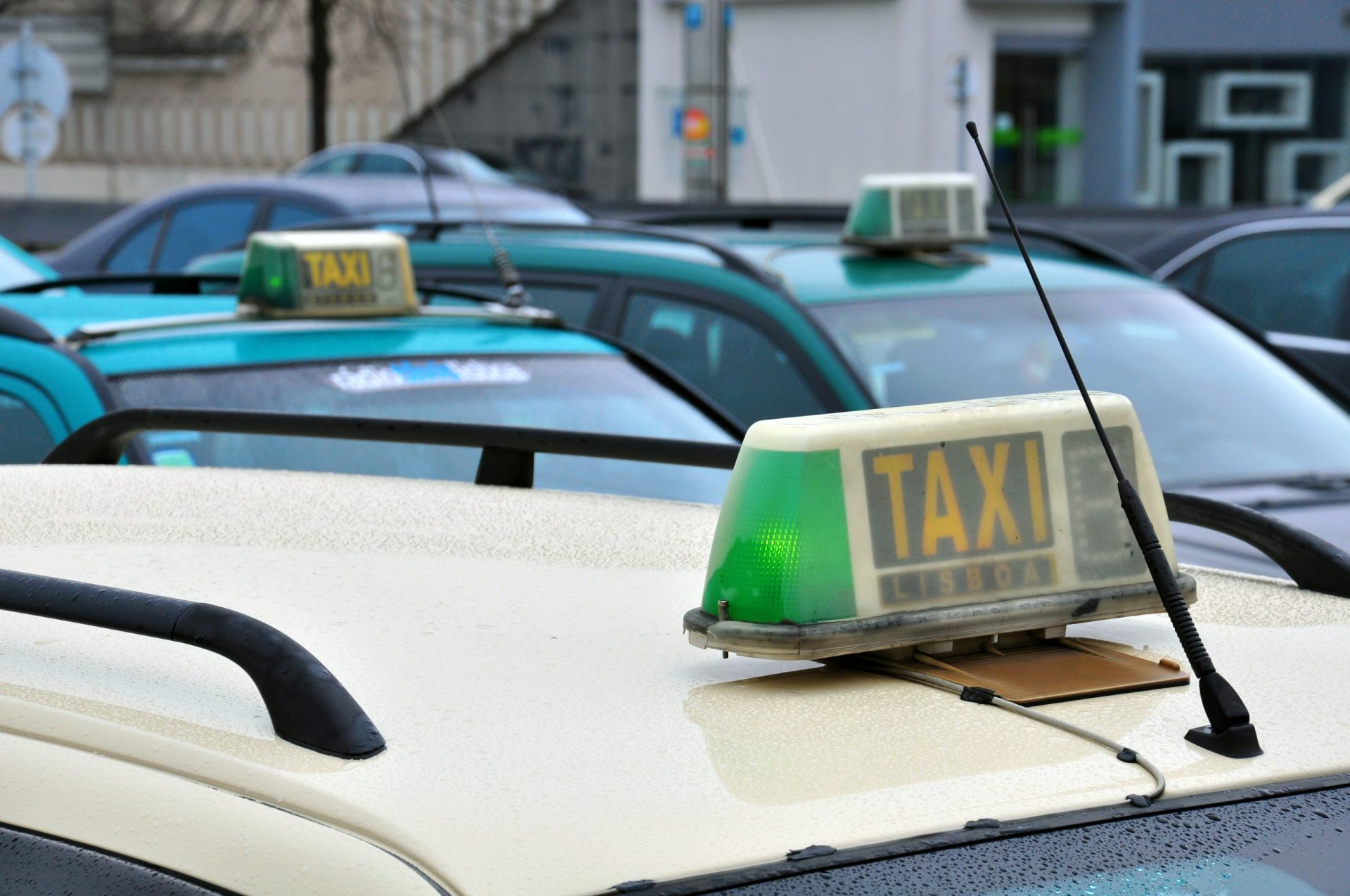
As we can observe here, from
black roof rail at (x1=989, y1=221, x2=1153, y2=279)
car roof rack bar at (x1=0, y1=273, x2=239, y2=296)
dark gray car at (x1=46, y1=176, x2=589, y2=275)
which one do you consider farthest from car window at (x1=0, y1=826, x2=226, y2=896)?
dark gray car at (x1=46, y1=176, x2=589, y2=275)

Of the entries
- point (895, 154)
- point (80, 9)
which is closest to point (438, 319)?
point (895, 154)

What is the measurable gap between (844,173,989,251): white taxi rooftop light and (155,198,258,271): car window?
164 inches

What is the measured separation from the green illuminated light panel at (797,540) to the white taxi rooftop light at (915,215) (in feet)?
12.3

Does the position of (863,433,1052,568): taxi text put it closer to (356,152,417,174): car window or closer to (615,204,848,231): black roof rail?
(615,204,848,231): black roof rail

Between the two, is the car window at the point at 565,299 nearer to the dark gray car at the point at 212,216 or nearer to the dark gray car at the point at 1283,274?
the dark gray car at the point at 1283,274

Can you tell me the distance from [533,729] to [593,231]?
4.01m

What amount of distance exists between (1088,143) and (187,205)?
18.8 meters

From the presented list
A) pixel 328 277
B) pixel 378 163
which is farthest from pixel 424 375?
pixel 378 163

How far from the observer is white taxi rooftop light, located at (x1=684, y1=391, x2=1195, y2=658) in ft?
3.82

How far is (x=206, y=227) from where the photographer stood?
8383 mm

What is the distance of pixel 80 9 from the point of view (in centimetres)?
3294

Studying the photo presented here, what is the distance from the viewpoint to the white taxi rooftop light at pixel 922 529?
1.16m

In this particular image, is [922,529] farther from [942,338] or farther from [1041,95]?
[1041,95]

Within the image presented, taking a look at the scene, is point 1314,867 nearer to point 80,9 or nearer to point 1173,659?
point 1173,659
